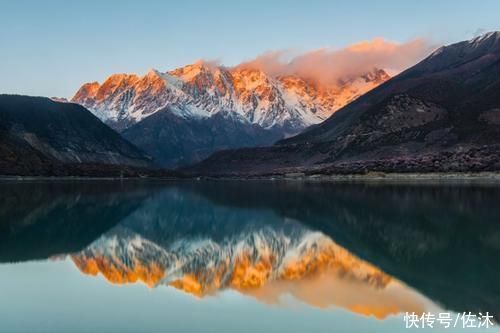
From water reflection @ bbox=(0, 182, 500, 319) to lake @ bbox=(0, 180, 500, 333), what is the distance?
3.5 inches

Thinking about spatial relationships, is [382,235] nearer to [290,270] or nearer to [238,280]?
[290,270]

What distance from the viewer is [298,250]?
35938 millimetres

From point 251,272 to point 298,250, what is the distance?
743cm

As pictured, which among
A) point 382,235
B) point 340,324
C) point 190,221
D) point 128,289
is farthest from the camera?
point 190,221

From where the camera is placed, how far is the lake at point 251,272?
1942cm

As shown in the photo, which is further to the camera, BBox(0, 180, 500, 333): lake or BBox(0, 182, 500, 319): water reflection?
BBox(0, 182, 500, 319): water reflection

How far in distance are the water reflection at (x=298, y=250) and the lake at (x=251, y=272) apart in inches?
3.5

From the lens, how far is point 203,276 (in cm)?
2797

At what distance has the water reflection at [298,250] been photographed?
23703mm

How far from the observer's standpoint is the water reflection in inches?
933

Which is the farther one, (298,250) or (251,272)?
(298,250)

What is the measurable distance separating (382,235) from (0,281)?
25506 millimetres

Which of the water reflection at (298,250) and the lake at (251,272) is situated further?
the water reflection at (298,250)

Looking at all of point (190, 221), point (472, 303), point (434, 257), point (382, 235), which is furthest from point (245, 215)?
point (472, 303)
